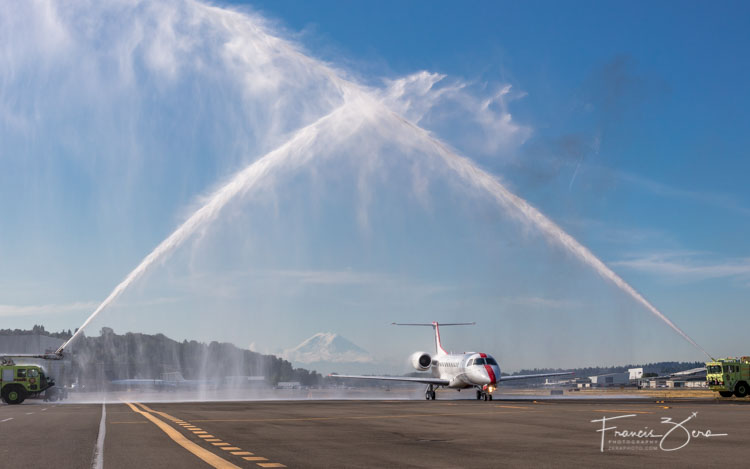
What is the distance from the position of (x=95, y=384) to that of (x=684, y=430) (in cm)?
16773

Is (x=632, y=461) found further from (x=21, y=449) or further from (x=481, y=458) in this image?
(x=21, y=449)

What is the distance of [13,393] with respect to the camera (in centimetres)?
5438

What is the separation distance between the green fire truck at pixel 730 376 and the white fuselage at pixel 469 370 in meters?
17.1

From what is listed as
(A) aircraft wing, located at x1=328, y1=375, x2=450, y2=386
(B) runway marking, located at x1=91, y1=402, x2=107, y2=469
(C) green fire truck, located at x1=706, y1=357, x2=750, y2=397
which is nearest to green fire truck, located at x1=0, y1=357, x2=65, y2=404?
(A) aircraft wing, located at x1=328, y1=375, x2=450, y2=386

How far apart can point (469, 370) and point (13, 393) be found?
3618 centimetres

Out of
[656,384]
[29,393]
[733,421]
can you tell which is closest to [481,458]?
[733,421]

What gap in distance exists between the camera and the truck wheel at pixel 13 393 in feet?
178

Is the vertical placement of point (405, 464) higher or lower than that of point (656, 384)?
higher

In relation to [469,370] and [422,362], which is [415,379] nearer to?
[422,362]

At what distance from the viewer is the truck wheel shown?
54.2 meters

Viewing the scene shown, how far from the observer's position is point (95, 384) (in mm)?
168125

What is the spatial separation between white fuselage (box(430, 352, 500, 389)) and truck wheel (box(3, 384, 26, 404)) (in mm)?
35645
